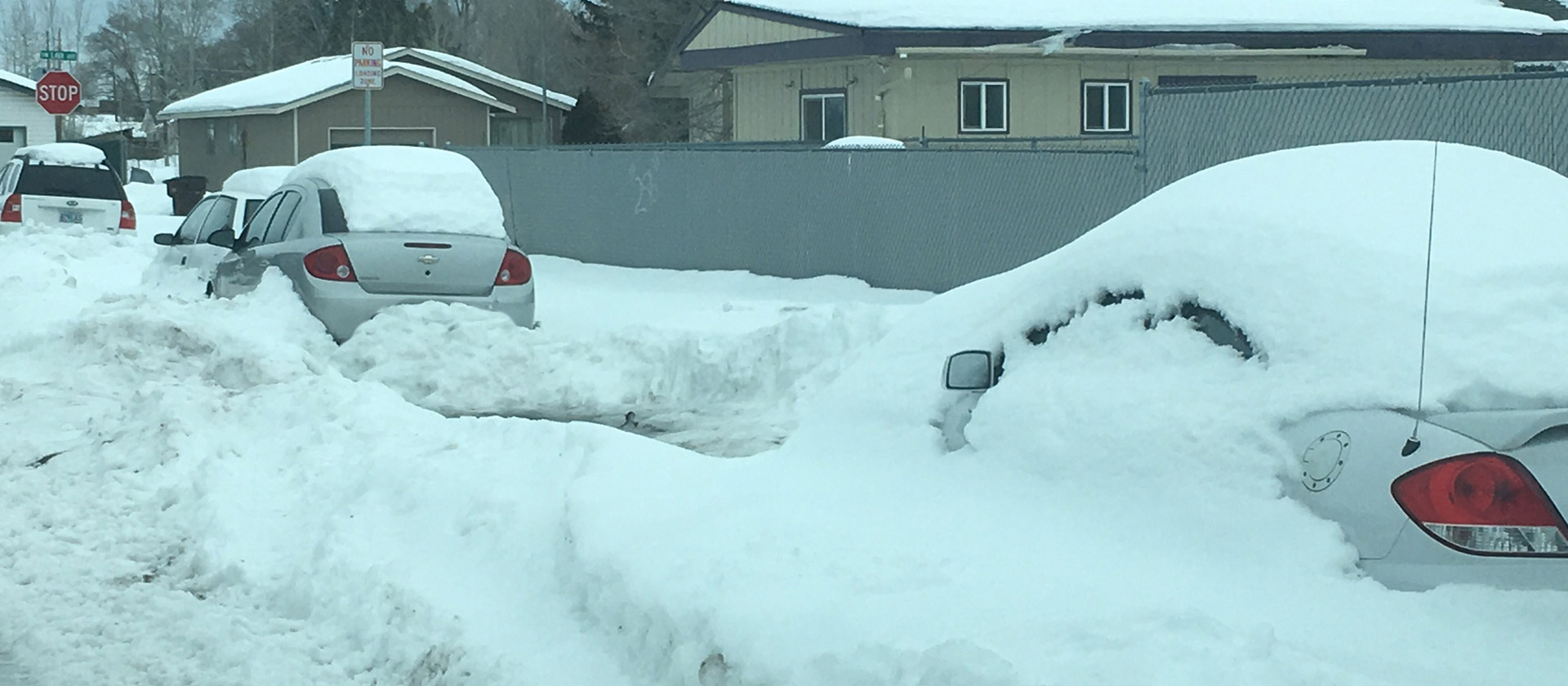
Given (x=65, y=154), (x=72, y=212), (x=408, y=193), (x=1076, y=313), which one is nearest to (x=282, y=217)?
(x=408, y=193)

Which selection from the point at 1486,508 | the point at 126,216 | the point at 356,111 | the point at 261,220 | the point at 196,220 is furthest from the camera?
the point at 356,111

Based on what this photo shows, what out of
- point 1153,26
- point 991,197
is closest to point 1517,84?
point 991,197

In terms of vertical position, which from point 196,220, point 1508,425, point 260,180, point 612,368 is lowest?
point 612,368

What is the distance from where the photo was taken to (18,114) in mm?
52375

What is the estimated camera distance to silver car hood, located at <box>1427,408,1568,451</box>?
13.7 feet

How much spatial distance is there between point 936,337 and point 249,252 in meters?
8.22

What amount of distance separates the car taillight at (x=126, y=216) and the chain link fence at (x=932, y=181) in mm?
5476

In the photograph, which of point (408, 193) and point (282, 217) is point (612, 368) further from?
point (282, 217)

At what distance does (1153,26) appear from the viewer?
1040 inches

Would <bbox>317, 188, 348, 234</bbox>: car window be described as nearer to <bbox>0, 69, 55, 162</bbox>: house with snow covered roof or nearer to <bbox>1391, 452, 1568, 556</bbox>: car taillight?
<bbox>1391, 452, 1568, 556</bbox>: car taillight

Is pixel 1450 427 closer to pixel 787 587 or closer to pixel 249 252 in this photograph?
pixel 787 587

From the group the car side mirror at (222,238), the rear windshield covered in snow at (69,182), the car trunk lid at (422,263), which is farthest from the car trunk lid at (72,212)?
the car trunk lid at (422,263)

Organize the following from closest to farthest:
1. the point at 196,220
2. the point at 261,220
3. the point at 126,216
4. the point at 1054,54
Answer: the point at 261,220
the point at 196,220
the point at 1054,54
the point at 126,216

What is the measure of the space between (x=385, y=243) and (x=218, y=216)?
5271 millimetres
